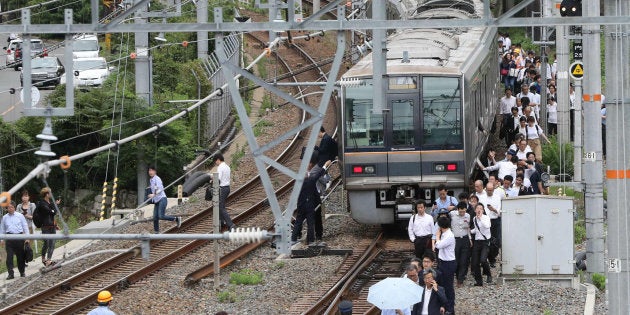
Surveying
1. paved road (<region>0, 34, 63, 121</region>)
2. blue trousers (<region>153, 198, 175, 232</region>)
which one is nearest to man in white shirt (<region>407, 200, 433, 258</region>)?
blue trousers (<region>153, 198, 175, 232</region>)

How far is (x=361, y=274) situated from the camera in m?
19.5

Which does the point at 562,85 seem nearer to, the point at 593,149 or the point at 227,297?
the point at 593,149

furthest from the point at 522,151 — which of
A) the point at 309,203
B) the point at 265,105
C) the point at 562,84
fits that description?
the point at 265,105

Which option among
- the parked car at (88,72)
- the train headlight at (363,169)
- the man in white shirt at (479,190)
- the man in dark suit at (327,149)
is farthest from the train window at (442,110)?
the parked car at (88,72)

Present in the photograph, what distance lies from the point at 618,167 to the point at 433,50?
9487 mm

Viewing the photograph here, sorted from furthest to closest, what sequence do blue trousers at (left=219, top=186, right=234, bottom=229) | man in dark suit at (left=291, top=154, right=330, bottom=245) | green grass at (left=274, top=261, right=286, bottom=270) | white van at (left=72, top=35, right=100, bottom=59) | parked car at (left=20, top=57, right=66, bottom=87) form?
white van at (left=72, top=35, right=100, bottom=59), parked car at (left=20, top=57, right=66, bottom=87), blue trousers at (left=219, top=186, right=234, bottom=229), man in dark suit at (left=291, top=154, right=330, bottom=245), green grass at (left=274, top=261, right=286, bottom=270)

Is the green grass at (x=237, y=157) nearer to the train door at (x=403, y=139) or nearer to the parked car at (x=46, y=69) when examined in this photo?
the train door at (x=403, y=139)

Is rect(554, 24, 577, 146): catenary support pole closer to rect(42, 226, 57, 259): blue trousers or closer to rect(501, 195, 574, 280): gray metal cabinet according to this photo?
rect(501, 195, 574, 280): gray metal cabinet

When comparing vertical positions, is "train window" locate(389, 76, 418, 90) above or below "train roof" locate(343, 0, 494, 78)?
below

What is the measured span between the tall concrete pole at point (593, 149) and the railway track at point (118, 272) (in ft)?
19.5

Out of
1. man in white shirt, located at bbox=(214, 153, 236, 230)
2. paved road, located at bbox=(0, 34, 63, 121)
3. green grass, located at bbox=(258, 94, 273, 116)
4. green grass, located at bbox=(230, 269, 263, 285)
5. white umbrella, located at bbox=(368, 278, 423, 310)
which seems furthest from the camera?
paved road, located at bbox=(0, 34, 63, 121)

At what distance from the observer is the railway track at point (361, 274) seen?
1759 centimetres

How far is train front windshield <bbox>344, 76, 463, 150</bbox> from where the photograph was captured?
69.9 feet

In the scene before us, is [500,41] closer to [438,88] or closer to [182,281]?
[438,88]
